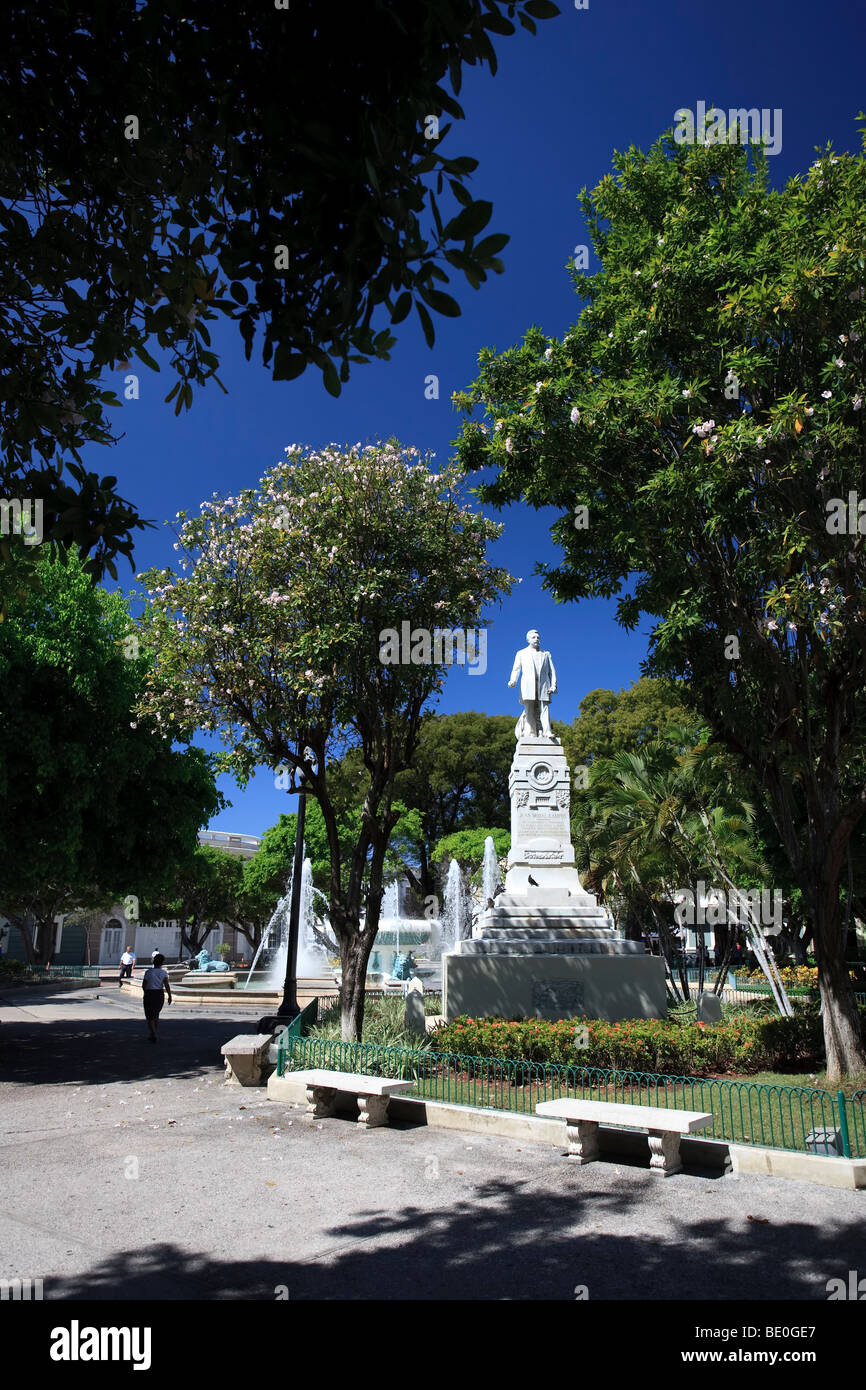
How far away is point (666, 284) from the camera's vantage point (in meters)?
9.91

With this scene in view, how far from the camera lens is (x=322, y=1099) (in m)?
9.77

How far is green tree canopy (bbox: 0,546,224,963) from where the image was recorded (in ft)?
45.2

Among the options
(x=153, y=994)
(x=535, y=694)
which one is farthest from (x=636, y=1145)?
(x=153, y=994)

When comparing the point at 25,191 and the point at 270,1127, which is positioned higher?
the point at 25,191

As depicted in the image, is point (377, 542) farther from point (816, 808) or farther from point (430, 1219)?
point (430, 1219)

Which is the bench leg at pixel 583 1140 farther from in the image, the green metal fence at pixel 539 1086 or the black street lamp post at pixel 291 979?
the black street lamp post at pixel 291 979

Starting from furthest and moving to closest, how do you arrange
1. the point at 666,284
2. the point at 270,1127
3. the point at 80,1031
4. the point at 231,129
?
the point at 80,1031 < the point at 666,284 < the point at 270,1127 < the point at 231,129

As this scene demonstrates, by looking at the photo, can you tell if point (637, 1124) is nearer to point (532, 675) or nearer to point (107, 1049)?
point (532, 675)

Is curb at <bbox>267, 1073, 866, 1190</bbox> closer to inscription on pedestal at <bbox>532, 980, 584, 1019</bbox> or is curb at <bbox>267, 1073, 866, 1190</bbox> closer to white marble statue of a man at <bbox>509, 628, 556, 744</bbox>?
inscription on pedestal at <bbox>532, 980, 584, 1019</bbox>

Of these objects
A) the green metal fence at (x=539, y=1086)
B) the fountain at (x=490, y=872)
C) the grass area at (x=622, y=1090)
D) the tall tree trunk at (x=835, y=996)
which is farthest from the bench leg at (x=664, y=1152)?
the fountain at (x=490, y=872)

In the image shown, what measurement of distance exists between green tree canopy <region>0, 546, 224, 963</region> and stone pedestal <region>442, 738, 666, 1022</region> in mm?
5966

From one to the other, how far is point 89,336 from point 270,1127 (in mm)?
8048

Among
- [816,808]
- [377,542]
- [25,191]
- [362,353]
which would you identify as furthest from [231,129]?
[816,808]

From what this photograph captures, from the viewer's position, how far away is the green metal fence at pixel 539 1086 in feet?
29.4
